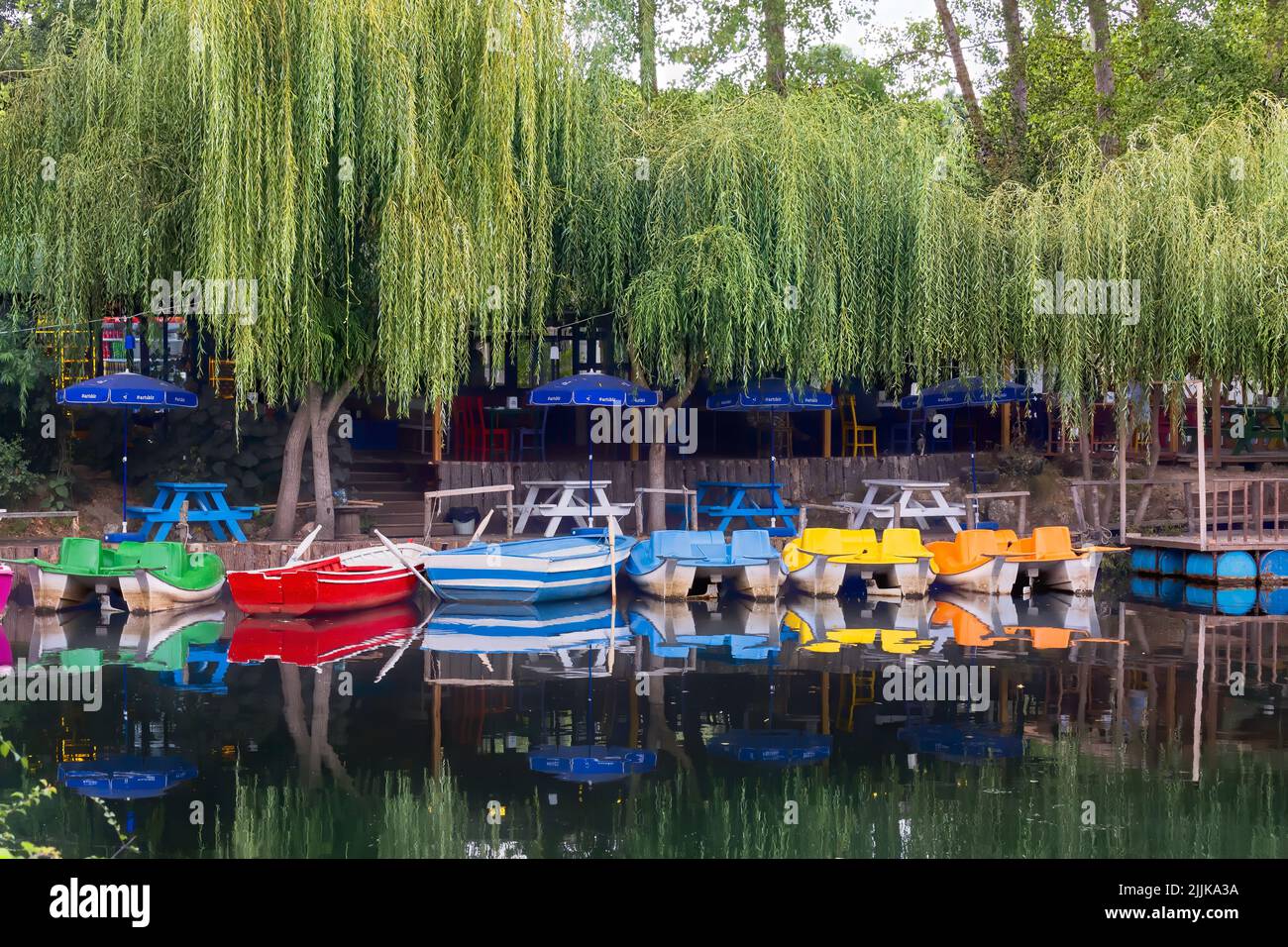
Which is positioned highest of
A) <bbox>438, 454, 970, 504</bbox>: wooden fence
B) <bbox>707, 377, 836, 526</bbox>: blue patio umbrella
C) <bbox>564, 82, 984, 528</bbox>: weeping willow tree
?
<bbox>564, 82, 984, 528</bbox>: weeping willow tree

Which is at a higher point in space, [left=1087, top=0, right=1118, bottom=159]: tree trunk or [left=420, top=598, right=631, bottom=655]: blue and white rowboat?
[left=1087, top=0, right=1118, bottom=159]: tree trunk

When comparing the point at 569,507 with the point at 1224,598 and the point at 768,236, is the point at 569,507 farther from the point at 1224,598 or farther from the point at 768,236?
the point at 1224,598

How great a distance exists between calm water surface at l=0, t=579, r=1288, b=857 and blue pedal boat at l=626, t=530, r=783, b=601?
175cm

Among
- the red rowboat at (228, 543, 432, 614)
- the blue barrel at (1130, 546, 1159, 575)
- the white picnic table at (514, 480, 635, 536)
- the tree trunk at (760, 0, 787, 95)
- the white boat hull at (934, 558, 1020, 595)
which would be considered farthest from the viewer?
the tree trunk at (760, 0, 787, 95)

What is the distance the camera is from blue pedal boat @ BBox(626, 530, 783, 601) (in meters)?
18.9

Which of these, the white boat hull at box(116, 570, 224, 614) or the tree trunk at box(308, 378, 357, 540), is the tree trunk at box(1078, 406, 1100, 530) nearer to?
the tree trunk at box(308, 378, 357, 540)

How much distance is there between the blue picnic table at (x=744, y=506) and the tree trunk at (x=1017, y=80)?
32.9 feet

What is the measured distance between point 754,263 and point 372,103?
5.99 m

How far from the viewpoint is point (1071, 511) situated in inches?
983

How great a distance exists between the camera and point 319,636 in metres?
16.1

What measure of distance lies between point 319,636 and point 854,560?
293 inches

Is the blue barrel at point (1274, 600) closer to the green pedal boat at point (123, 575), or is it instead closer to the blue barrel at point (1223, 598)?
the blue barrel at point (1223, 598)

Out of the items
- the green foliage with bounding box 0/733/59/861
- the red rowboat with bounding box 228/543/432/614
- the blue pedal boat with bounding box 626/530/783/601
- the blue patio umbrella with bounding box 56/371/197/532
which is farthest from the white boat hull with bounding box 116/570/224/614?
the green foliage with bounding box 0/733/59/861
